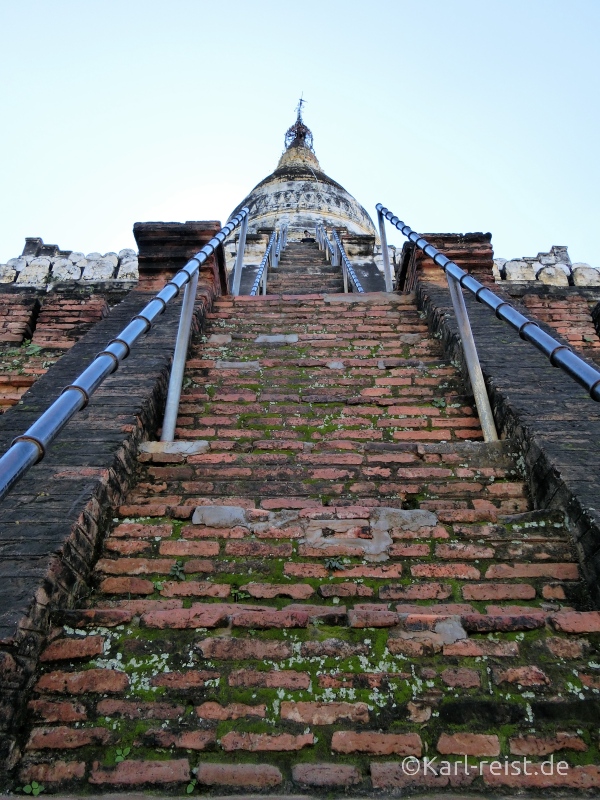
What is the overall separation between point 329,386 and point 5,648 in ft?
7.81

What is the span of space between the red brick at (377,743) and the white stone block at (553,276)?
5947mm

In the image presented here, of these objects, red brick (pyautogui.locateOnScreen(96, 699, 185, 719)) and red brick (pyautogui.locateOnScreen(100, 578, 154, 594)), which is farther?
red brick (pyautogui.locateOnScreen(100, 578, 154, 594))

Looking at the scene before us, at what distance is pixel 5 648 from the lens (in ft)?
6.07

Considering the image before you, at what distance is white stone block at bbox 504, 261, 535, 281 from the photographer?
7102mm

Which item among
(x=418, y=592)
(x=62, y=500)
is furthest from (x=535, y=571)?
(x=62, y=500)

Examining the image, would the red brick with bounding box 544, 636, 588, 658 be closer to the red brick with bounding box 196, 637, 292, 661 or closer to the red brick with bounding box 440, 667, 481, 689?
Answer: the red brick with bounding box 440, 667, 481, 689

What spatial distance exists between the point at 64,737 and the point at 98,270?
20.3ft

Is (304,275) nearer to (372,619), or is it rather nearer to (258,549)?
(258,549)

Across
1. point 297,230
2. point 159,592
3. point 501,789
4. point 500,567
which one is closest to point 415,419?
point 500,567

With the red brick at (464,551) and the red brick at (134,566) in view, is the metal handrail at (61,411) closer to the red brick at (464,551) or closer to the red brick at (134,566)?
the red brick at (134,566)

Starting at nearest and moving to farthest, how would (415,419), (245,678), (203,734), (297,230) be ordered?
(203,734) → (245,678) → (415,419) → (297,230)

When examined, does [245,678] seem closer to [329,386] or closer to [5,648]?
[5,648]

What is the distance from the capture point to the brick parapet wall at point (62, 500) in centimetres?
190

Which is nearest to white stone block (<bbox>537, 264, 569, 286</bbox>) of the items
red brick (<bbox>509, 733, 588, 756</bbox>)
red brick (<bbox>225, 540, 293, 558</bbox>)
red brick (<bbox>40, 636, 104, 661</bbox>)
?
red brick (<bbox>225, 540, 293, 558</bbox>)
